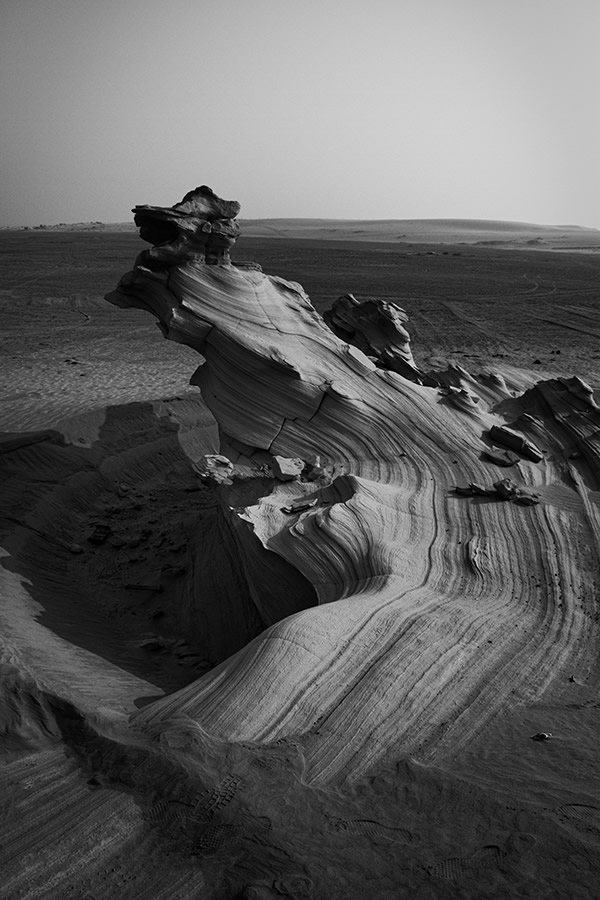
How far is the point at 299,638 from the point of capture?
10.8 feet

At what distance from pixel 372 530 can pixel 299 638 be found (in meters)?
1.04

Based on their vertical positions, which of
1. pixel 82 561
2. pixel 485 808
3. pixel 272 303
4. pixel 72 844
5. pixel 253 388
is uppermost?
pixel 272 303

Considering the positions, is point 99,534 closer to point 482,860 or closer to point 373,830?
point 373,830

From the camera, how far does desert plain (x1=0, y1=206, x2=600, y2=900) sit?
238 cm

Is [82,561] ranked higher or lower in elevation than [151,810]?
lower

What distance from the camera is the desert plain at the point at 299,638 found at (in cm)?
238

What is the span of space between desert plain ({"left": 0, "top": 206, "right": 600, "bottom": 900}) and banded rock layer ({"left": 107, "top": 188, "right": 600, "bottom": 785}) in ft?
0.06

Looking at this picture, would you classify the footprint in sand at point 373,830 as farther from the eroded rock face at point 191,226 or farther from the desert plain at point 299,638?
the eroded rock face at point 191,226

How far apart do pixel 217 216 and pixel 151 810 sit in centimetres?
464

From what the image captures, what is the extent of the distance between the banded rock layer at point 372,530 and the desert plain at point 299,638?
17 millimetres

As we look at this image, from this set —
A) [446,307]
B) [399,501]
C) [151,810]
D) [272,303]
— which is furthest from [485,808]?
[446,307]

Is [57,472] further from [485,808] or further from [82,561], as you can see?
[485,808]

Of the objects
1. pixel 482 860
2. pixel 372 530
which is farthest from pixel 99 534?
pixel 482 860

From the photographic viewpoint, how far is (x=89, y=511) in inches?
270
